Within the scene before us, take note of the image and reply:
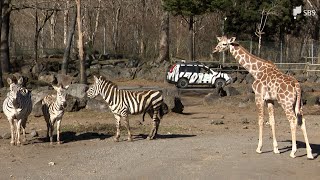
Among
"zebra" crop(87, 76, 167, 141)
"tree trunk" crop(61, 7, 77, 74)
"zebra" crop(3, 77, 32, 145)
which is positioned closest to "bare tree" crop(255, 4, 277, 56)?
"tree trunk" crop(61, 7, 77, 74)

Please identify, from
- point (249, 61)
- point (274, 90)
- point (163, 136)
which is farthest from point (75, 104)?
point (274, 90)

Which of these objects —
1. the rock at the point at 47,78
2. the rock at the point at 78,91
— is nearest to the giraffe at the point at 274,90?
the rock at the point at 78,91

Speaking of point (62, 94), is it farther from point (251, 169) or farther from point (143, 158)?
point (251, 169)

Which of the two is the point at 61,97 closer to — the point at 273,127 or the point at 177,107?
the point at 273,127

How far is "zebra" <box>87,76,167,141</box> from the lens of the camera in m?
16.1

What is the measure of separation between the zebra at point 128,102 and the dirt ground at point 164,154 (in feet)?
2.10

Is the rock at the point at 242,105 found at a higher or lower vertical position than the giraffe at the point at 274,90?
lower

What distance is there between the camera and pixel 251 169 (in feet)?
39.8

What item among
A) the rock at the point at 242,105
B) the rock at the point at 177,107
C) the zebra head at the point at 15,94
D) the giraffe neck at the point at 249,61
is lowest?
the rock at the point at 242,105

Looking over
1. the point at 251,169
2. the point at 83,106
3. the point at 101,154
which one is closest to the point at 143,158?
the point at 101,154

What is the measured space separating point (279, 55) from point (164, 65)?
10.5 meters

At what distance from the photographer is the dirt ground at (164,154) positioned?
1197cm

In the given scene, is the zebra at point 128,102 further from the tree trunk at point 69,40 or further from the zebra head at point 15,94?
the tree trunk at point 69,40

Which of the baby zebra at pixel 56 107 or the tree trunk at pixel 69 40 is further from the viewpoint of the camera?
the tree trunk at pixel 69 40
